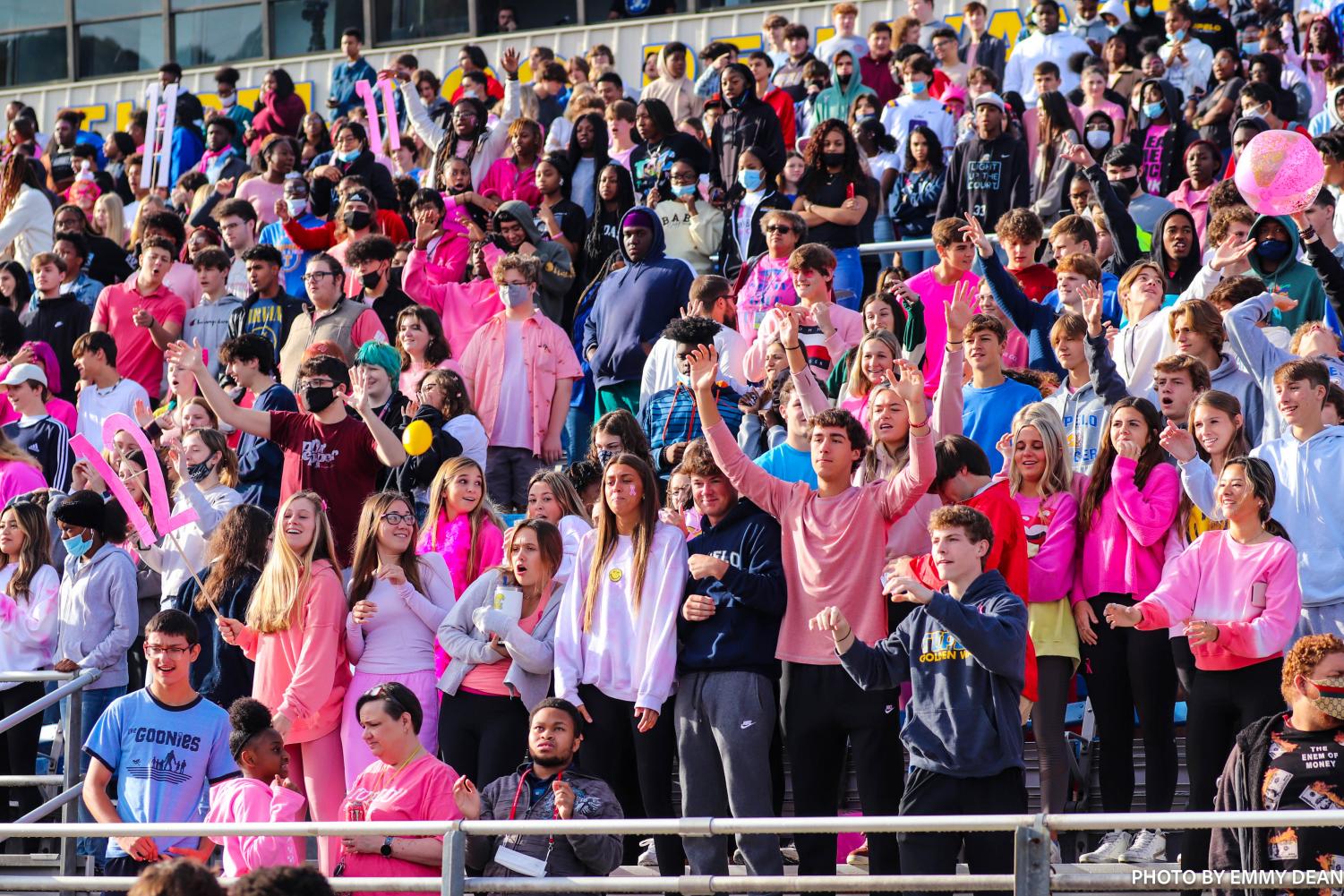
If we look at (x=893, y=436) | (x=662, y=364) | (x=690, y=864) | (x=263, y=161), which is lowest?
(x=690, y=864)

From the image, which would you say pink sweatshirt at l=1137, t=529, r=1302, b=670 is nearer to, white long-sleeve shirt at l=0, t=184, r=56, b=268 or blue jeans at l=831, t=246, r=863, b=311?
blue jeans at l=831, t=246, r=863, b=311

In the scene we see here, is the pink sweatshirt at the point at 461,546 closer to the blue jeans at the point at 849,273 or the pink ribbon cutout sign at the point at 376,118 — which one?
the blue jeans at the point at 849,273

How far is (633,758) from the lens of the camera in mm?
7445

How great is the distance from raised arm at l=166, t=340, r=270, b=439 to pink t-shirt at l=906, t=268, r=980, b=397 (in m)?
3.37

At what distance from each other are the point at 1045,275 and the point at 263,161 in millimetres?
8026

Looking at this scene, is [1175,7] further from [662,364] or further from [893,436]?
[893,436]

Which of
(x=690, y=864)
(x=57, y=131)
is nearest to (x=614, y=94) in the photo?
(x=57, y=131)

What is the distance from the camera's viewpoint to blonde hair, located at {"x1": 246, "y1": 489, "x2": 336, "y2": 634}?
7906 millimetres

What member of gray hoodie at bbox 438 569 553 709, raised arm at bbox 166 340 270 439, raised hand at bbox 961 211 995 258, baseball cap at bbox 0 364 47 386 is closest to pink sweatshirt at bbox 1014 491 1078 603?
gray hoodie at bbox 438 569 553 709

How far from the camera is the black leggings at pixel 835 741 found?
695cm

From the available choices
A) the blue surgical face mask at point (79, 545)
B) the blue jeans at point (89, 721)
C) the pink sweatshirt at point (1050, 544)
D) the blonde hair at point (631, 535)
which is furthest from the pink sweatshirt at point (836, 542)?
the blue surgical face mask at point (79, 545)

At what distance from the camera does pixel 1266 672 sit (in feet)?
21.8

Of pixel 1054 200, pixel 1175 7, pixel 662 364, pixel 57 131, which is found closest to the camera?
pixel 662 364

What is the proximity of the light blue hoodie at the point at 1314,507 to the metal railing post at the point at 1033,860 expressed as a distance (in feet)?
8.39
